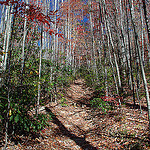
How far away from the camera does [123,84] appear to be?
336 inches

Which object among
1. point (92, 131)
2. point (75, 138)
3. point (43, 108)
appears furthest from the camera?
point (43, 108)

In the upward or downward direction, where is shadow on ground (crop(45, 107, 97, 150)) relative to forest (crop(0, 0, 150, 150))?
downward

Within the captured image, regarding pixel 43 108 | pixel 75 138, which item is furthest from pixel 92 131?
pixel 43 108

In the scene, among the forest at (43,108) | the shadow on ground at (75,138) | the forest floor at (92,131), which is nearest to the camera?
the forest at (43,108)

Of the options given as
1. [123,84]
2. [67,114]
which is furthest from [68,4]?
[67,114]

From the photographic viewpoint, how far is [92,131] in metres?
5.11

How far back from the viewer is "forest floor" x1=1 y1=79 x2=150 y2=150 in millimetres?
3777

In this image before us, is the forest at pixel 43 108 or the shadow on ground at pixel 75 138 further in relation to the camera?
the shadow on ground at pixel 75 138

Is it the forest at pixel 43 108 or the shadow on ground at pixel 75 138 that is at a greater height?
the forest at pixel 43 108

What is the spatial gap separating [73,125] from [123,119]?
6.79ft

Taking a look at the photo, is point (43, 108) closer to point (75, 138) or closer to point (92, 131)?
point (75, 138)

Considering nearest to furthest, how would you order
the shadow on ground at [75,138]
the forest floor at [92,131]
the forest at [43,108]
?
1. the forest at [43,108]
2. the forest floor at [92,131]
3. the shadow on ground at [75,138]

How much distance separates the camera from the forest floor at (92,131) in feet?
12.4

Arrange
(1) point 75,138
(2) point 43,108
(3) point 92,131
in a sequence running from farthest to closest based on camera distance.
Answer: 1. (2) point 43,108
2. (3) point 92,131
3. (1) point 75,138
